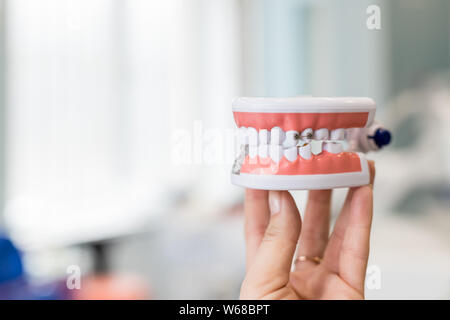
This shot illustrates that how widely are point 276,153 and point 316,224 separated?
0.62ft

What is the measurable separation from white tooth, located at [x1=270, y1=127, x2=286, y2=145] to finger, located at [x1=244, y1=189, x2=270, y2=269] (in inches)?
4.3

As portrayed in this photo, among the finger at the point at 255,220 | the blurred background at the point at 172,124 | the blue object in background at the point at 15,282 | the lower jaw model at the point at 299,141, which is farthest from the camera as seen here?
the blurred background at the point at 172,124

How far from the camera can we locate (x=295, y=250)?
56 cm

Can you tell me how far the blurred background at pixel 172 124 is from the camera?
161 cm

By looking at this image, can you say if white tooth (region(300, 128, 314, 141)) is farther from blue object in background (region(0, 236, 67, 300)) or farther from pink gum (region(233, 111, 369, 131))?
blue object in background (region(0, 236, 67, 300))

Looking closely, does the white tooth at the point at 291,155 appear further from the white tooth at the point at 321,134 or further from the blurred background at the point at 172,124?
the blurred background at the point at 172,124

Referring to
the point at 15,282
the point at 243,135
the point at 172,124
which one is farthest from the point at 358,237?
the point at 172,124

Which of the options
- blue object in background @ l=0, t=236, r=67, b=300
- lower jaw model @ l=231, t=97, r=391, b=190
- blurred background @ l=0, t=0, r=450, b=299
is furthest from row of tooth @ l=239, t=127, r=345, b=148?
blue object in background @ l=0, t=236, r=67, b=300

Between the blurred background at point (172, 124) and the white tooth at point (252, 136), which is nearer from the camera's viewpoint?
the white tooth at point (252, 136)

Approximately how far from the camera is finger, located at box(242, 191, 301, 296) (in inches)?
20.3

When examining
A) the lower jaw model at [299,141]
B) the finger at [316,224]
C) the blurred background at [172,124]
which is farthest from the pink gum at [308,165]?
the blurred background at [172,124]
